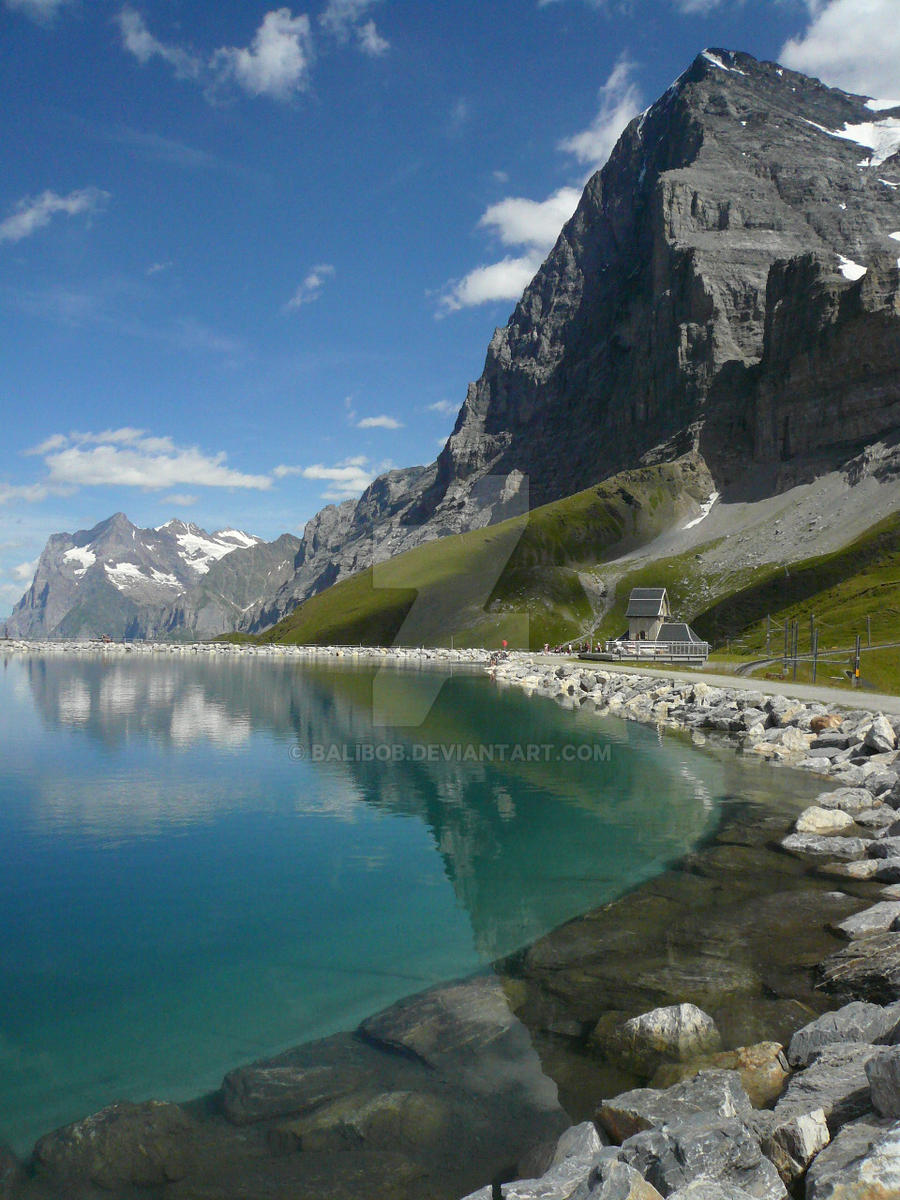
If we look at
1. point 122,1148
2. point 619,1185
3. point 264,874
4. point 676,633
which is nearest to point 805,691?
A: point 264,874

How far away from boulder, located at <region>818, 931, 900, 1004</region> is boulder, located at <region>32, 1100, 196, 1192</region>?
38.0 ft

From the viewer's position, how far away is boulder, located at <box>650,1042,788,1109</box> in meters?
11.5

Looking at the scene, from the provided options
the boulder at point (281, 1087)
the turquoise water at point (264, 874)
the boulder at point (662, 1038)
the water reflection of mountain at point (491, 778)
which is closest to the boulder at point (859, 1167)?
the boulder at point (662, 1038)

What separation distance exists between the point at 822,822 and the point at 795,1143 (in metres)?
19.3

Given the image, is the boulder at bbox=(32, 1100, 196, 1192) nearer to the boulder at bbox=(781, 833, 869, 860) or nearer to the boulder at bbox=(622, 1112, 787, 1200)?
the boulder at bbox=(622, 1112, 787, 1200)

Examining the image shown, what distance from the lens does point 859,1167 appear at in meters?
7.88

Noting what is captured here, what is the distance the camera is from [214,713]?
6981 cm

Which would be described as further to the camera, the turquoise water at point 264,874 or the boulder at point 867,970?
the turquoise water at point 264,874

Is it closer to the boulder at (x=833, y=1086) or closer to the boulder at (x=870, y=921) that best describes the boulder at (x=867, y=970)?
the boulder at (x=870, y=921)

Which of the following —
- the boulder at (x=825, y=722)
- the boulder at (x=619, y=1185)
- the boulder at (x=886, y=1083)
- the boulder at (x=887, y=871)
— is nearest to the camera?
the boulder at (x=619, y=1185)

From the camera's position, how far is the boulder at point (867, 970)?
1447cm

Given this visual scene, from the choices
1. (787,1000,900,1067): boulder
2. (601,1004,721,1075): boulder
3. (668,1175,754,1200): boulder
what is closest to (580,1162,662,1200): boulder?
(668,1175,754,1200): boulder

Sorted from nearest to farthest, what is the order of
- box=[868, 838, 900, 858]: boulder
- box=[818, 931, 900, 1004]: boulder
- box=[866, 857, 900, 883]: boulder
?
box=[818, 931, 900, 1004]: boulder < box=[866, 857, 900, 883]: boulder < box=[868, 838, 900, 858]: boulder

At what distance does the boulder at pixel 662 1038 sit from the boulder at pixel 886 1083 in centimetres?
397
